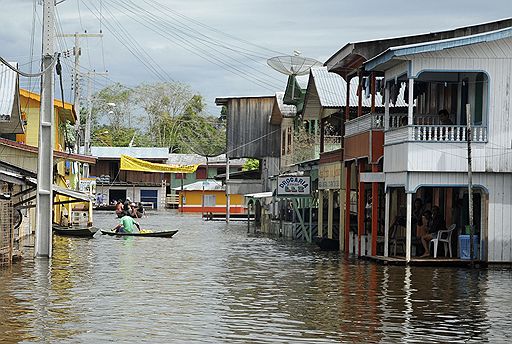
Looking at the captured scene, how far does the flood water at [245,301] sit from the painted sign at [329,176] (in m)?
4.67

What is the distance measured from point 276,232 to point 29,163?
16996 mm

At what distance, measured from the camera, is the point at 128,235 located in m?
45.1

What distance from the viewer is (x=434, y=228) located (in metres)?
30.9

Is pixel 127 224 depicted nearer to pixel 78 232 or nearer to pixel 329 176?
pixel 78 232

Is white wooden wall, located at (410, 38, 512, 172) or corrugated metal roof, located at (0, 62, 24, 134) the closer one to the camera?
white wooden wall, located at (410, 38, 512, 172)

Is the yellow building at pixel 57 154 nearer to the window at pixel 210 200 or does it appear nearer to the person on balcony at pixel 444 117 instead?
the person on balcony at pixel 444 117

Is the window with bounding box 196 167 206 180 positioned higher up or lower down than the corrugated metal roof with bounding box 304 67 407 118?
lower down

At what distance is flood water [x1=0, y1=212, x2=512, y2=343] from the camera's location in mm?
16062

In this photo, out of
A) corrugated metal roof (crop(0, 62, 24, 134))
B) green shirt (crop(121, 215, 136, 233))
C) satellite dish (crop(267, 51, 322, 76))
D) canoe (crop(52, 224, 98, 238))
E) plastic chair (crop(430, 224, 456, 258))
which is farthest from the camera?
satellite dish (crop(267, 51, 322, 76))

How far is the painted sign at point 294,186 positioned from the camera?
43.2 m

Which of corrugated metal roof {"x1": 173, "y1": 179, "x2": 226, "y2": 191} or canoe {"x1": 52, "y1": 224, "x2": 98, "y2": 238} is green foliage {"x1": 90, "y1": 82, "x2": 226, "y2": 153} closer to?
corrugated metal roof {"x1": 173, "y1": 179, "x2": 226, "y2": 191}

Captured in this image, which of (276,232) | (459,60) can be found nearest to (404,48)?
(459,60)

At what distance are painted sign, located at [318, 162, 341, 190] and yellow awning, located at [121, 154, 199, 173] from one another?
200ft

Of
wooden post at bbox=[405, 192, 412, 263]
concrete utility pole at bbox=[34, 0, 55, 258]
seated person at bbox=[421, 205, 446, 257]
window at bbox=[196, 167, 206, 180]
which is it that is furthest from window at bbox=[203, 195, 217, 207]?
wooden post at bbox=[405, 192, 412, 263]
